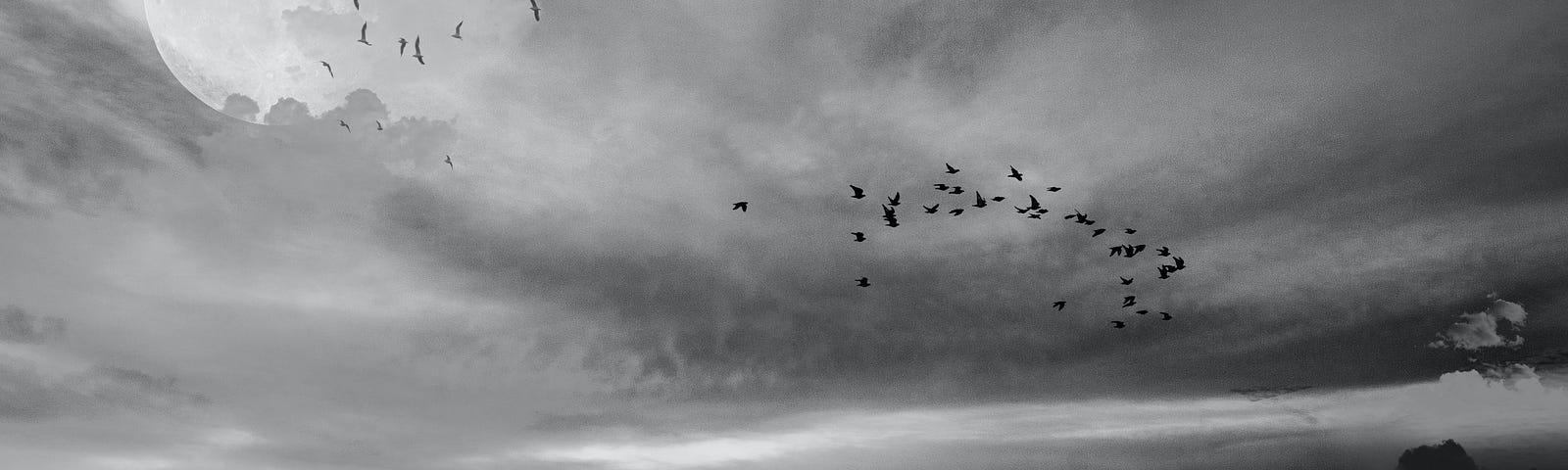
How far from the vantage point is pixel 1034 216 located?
86500 mm

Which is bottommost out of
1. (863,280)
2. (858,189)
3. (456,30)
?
(863,280)

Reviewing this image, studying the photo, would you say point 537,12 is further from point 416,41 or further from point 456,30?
point 416,41

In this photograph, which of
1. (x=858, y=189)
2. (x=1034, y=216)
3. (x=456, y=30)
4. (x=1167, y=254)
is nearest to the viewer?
(x=456, y=30)

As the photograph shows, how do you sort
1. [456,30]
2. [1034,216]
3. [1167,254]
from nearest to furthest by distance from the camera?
[456,30]
[1034,216]
[1167,254]

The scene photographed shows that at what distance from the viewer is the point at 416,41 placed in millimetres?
65000

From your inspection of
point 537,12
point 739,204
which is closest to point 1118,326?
point 739,204

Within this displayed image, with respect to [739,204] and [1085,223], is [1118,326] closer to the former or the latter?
[1085,223]

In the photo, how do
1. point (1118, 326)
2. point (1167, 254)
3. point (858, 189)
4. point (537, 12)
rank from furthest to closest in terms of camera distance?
1. point (1118, 326)
2. point (1167, 254)
3. point (858, 189)
4. point (537, 12)

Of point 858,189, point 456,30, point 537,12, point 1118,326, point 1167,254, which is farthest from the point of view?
point 1118,326

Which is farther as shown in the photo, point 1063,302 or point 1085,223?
point 1063,302

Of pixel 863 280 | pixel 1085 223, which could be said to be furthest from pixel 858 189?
pixel 1085 223

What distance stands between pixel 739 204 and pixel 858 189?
12.3 metres

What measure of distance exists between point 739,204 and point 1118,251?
139ft

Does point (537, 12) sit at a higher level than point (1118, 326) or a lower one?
higher
